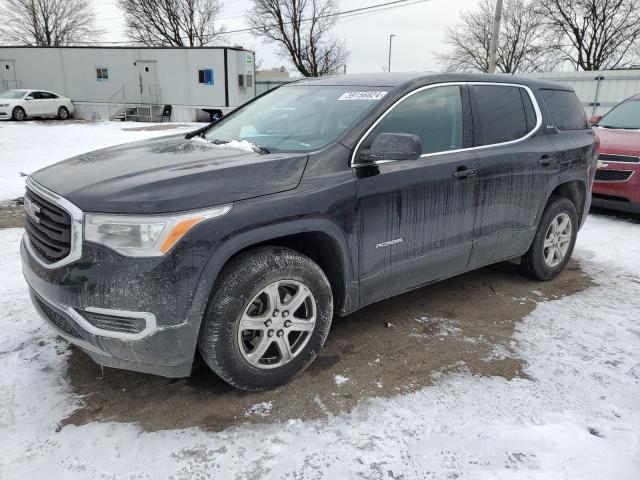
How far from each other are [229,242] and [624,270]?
439 centimetres

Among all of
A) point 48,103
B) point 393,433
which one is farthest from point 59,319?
point 48,103

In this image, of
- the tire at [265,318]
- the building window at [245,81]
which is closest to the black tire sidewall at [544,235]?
the tire at [265,318]

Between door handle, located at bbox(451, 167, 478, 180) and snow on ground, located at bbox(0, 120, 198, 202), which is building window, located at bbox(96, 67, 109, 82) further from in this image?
door handle, located at bbox(451, 167, 478, 180)

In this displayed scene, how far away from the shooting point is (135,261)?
7.59 feet

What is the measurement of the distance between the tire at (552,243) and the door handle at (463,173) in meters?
1.18

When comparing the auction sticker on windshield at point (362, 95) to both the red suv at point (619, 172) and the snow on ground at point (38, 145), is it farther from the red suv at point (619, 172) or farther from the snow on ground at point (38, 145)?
the snow on ground at point (38, 145)

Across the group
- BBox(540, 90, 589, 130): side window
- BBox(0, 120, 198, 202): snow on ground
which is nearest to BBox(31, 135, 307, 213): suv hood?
BBox(540, 90, 589, 130): side window

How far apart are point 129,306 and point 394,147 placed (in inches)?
64.9

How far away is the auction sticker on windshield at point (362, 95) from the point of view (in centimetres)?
326

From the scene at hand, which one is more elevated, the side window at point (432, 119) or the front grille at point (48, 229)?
the side window at point (432, 119)

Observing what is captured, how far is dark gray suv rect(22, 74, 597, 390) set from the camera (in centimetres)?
236

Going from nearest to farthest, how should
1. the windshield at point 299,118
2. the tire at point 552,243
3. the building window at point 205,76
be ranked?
the windshield at point 299,118 < the tire at point 552,243 < the building window at point 205,76

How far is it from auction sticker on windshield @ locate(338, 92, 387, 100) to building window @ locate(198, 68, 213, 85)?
76.4ft

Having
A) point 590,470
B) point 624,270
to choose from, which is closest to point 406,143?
point 590,470
